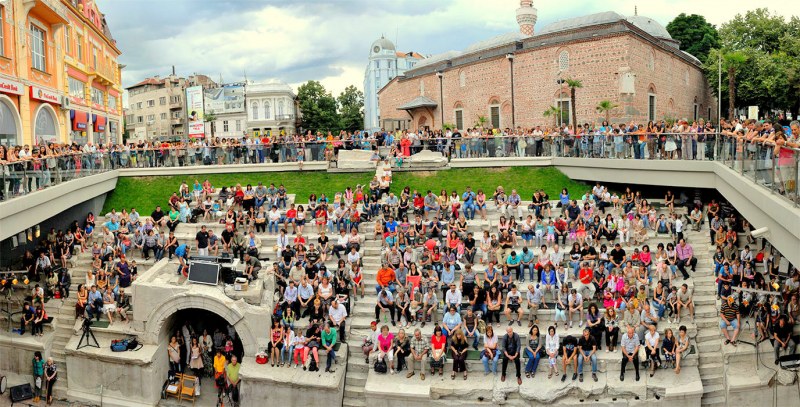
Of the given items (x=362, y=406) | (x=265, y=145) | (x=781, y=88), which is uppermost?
(x=781, y=88)

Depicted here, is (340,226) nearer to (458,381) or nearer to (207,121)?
(458,381)

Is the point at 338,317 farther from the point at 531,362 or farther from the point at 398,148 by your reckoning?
the point at 398,148

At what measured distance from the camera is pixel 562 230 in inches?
661

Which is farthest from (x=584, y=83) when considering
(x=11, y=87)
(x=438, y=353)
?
(x=11, y=87)

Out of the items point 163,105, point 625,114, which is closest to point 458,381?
point 625,114

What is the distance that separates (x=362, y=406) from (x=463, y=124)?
3357 centimetres

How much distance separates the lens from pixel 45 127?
25.3 meters

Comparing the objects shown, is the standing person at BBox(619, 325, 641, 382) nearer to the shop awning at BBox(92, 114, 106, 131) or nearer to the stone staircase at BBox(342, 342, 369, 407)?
the stone staircase at BBox(342, 342, 369, 407)

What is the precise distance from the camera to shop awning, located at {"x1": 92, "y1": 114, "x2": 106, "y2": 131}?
3294 centimetres

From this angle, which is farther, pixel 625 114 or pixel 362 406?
pixel 625 114

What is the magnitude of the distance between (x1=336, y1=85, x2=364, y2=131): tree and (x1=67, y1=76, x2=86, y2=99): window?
40383 mm

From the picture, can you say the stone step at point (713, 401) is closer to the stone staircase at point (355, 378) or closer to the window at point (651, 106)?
the stone staircase at point (355, 378)

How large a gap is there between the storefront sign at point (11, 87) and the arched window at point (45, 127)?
2.34 meters

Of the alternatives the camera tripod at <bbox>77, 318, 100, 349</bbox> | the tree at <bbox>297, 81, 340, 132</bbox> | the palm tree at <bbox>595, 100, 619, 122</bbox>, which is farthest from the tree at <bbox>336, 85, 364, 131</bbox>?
the camera tripod at <bbox>77, 318, 100, 349</bbox>
